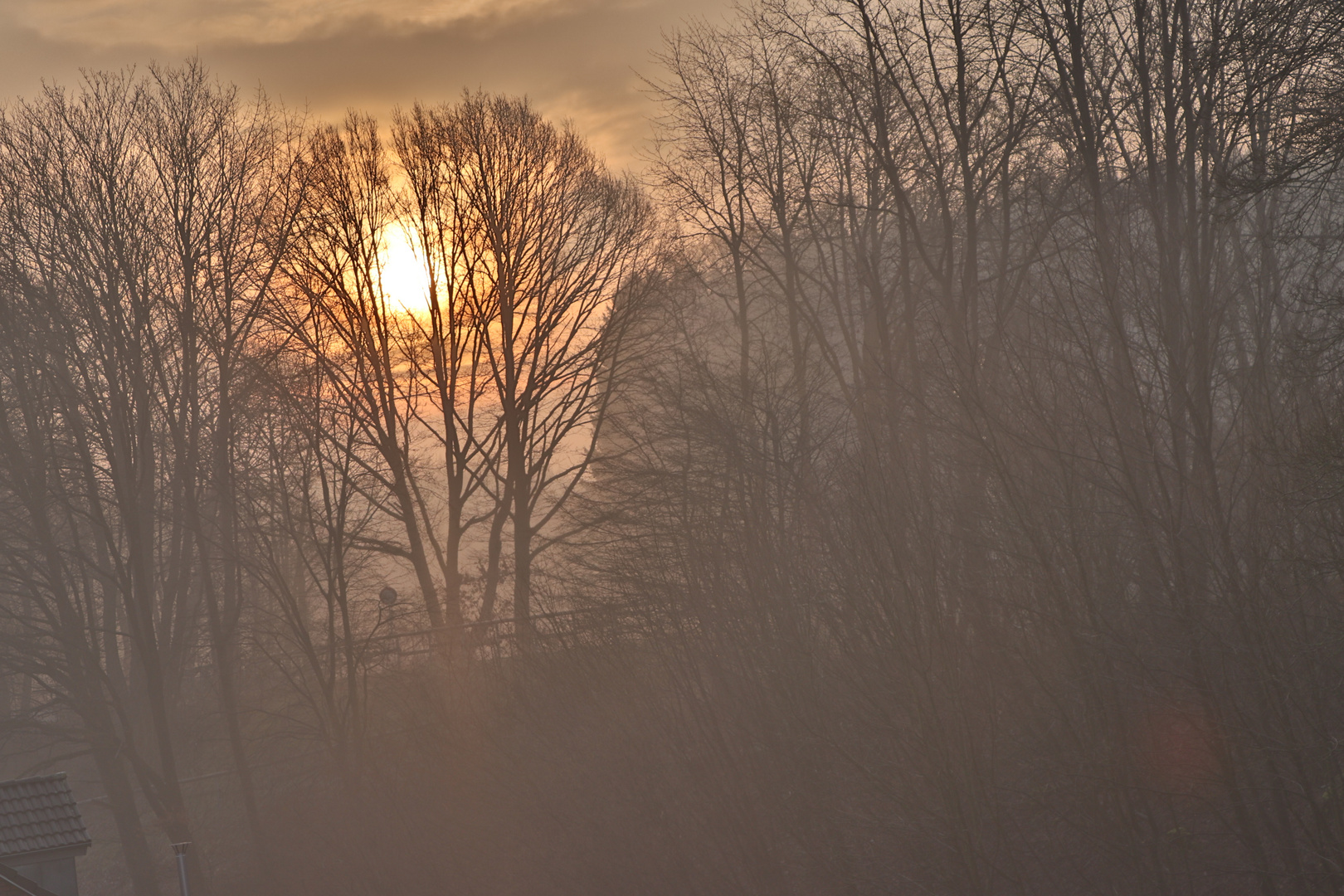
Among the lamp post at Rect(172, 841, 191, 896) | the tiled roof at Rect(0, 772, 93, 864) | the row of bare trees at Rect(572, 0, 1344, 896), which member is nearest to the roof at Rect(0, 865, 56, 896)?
the lamp post at Rect(172, 841, 191, 896)

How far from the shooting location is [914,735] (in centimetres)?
757

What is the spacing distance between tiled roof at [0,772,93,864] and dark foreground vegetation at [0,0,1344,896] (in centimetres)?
89

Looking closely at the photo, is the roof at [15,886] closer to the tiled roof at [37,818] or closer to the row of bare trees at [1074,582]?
the tiled roof at [37,818]

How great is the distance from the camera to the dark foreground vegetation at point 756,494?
7254 millimetres

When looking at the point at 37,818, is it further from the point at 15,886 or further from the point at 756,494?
the point at 756,494

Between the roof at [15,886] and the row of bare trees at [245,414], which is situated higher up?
the row of bare trees at [245,414]

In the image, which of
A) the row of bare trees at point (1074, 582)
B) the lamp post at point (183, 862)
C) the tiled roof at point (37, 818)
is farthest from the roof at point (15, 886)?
the row of bare trees at point (1074, 582)

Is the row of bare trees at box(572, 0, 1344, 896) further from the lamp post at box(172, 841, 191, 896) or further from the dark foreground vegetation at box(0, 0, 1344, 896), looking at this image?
the lamp post at box(172, 841, 191, 896)

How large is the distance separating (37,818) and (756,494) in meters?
13.4

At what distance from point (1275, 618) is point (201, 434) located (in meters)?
18.7

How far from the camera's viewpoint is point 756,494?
1284 centimetres

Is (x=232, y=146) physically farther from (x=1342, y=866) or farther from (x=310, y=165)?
(x=1342, y=866)

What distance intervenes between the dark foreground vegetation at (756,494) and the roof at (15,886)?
1.99 metres

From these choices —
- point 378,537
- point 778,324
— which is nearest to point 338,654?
point 378,537
